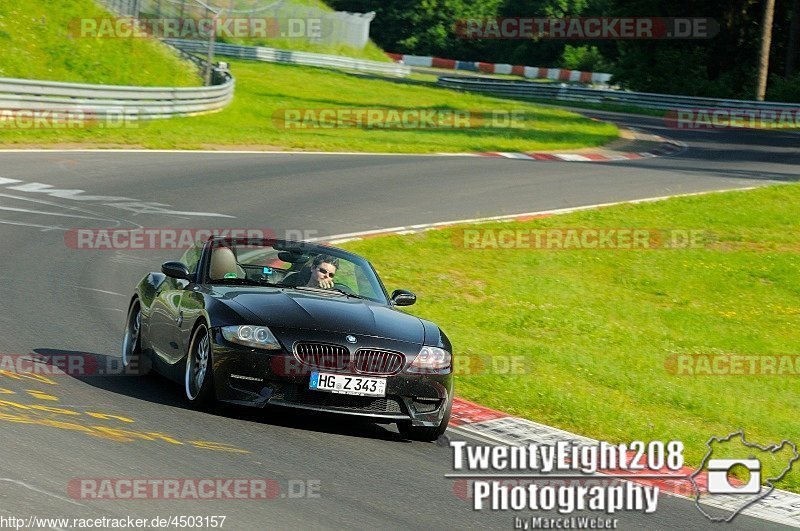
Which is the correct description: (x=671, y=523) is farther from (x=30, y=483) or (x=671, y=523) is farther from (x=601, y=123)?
(x=601, y=123)

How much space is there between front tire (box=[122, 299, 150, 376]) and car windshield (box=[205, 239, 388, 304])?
101 cm

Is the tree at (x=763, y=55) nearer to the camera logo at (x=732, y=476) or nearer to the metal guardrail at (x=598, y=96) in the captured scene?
the metal guardrail at (x=598, y=96)

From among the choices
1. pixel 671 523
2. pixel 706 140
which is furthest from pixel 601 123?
pixel 671 523

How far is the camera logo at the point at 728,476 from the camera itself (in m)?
8.59

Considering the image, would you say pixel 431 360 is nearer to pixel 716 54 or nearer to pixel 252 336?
pixel 252 336

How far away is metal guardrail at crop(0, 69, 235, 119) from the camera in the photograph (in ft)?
94.9

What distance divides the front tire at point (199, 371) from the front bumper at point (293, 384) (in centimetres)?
10

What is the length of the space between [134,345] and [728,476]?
498 cm

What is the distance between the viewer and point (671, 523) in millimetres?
7469

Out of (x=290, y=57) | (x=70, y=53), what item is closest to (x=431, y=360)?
(x=70, y=53)

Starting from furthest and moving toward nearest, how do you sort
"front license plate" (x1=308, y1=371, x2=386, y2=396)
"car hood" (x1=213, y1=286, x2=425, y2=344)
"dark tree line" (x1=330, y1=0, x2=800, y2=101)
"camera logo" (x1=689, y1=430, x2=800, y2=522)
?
"dark tree line" (x1=330, y1=0, x2=800, y2=101), "car hood" (x1=213, y1=286, x2=425, y2=344), "front license plate" (x1=308, y1=371, x2=386, y2=396), "camera logo" (x1=689, y1=430, x2=800, y2=522)

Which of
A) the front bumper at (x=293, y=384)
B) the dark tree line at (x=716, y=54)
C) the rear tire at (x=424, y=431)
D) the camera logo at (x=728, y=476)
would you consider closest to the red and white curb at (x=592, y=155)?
the dark tree line at (x=716, y=54)

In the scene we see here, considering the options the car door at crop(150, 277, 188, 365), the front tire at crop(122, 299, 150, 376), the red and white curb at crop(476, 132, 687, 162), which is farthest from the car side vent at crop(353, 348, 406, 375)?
the red and white curb at crop(476, 132, 687, 162)

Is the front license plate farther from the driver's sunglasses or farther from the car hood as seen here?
the driver's sunglasses
